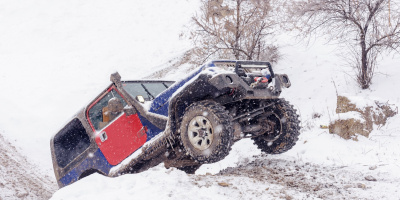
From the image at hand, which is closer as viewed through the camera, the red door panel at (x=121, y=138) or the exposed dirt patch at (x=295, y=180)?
the exposed dirt patch at (x=295, y=180)

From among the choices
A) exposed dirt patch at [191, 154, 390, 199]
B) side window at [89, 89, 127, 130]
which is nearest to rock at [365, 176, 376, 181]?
exposed dirt patch at [191, 154, 390, 199]

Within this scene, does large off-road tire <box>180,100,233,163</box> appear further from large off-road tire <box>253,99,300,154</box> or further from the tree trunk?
the tree trunk

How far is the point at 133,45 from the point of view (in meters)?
26.5

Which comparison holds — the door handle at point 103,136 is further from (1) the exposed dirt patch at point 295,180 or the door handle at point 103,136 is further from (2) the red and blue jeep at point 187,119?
(1) the exposed dirt patch at point 295,180

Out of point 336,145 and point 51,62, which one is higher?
point 51,62

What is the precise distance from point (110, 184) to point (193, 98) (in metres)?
1.74

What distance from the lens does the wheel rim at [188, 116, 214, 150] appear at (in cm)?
428

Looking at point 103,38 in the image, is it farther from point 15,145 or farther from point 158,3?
point 15,145

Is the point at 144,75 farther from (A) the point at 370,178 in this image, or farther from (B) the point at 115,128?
(A) the point at 370,178

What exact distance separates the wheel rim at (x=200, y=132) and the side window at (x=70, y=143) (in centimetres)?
294

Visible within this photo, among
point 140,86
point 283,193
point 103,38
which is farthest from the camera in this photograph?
point 103,38

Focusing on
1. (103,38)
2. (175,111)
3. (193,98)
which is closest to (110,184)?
(175,111)

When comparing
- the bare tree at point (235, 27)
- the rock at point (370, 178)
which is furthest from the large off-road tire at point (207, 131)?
the bare tree at point (235, 27)

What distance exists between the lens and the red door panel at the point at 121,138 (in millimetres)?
5156
